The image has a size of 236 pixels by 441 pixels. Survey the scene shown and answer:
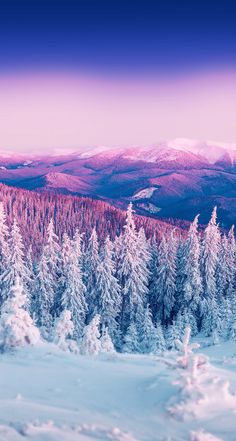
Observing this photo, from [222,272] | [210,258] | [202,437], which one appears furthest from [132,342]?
[202,437]

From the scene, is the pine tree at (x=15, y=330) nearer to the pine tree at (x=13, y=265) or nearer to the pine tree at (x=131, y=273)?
the pine tree at (x=13, y=265)

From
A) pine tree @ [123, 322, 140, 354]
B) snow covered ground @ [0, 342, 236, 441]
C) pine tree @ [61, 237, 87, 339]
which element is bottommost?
pine tree @ [123, 322, 140, 354]

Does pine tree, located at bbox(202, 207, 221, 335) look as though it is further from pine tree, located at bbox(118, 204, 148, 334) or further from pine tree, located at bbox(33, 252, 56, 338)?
pine tree, located at bbox(33, 252, 56, 338)

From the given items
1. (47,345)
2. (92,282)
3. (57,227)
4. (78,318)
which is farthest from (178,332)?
(57,227)

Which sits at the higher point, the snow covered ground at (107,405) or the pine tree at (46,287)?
the snow covered ground at (107,405)

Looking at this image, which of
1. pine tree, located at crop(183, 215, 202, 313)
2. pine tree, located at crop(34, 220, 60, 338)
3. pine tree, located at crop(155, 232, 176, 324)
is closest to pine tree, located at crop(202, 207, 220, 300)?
pine tree, located at crop(183, 215, 202, 313)

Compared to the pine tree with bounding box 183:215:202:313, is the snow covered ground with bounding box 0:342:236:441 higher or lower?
higher

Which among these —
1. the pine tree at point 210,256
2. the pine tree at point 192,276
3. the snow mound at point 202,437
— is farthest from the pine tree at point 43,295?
the snow mound at point 202,437
